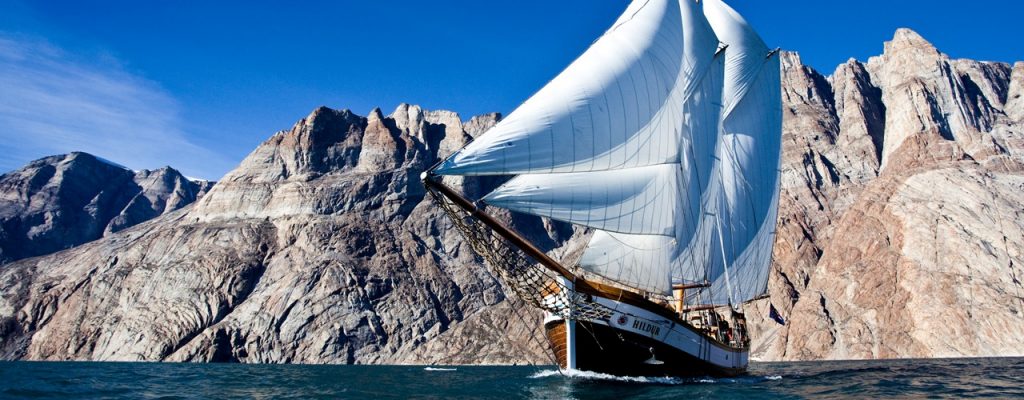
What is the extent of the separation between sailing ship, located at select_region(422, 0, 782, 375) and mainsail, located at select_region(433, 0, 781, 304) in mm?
94

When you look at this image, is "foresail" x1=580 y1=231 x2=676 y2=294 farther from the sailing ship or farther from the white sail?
the white sail

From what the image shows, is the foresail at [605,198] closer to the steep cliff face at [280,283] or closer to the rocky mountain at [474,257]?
the rocky mountain at [474,257]

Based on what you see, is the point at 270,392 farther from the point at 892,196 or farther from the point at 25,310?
the point at 25,310

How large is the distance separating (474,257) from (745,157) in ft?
333

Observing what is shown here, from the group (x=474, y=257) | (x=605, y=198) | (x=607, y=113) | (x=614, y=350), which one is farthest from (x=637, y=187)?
(x=474, y=257)

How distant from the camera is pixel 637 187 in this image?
38.4 m

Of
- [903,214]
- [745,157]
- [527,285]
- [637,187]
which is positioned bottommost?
[527,285]

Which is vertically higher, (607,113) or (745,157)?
(745,157)

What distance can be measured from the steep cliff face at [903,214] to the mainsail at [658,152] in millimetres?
54581

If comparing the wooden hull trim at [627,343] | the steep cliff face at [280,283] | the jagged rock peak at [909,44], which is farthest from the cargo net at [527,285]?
the jagged rock peak at [909,44]

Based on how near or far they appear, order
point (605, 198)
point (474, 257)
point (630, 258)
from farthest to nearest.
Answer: point (474, 257), point (630, 258), point (605, 198)

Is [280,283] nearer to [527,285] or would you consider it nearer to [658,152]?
[527,285]

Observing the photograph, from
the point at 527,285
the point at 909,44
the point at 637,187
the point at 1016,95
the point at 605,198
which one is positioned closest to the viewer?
the point at 605,198

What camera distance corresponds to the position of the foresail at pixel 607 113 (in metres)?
31.1
